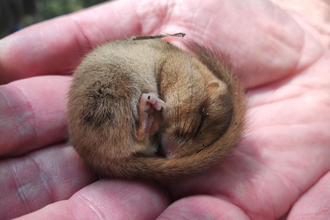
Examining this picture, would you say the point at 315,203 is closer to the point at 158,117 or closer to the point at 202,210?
the point at 202,210

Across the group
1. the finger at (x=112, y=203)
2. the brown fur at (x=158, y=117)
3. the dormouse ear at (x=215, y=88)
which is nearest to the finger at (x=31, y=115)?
the brown fur at (x=158, y=117)

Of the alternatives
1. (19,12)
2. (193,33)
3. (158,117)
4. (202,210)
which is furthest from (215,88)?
(19,12)

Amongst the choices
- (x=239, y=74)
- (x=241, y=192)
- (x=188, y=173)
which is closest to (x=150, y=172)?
(x=188, y=173)

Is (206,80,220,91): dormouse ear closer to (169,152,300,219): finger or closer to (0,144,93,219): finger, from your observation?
(169,152,300,219): finger

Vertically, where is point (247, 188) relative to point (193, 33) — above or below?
below

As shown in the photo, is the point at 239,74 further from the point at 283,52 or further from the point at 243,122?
the point at 243,122

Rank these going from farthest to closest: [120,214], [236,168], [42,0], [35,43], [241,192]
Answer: [42,0], [35,43], [236,168], [241,192], [120,214]
